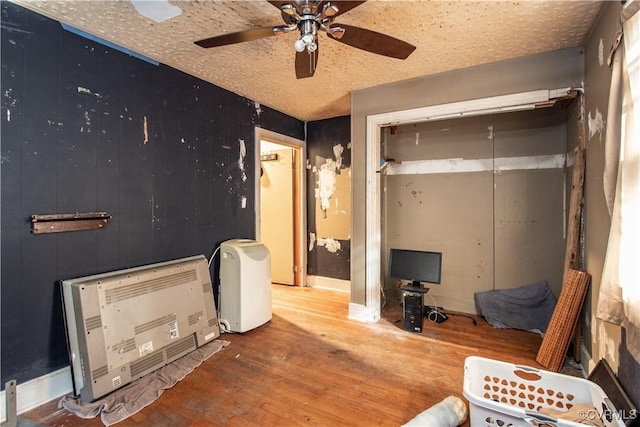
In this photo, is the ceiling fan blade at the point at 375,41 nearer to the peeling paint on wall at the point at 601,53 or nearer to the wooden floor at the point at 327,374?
the peeling paint on wall at the point at 601,53

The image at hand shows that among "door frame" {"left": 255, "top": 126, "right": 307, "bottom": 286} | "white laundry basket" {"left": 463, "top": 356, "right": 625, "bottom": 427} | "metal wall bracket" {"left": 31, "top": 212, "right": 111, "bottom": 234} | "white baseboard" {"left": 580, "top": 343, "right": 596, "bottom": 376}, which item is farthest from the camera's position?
"door frame" {"left": 255, "top": 126, "right": 307, "bottom": 286}

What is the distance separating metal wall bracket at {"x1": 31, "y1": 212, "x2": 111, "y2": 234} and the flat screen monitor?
2.63 m

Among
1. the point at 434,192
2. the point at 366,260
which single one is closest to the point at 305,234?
the point at 366,260

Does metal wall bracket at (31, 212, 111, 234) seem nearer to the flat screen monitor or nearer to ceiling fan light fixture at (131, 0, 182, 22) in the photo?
ceiling fan light fixture at (131, 0, 182, 22)

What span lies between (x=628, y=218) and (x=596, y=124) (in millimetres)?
1047

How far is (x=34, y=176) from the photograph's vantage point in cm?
181

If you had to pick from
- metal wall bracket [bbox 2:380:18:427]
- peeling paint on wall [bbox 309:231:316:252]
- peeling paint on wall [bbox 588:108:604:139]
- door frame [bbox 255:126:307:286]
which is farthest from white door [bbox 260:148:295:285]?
peeling paint on wall [bbox 588:108:604:139]

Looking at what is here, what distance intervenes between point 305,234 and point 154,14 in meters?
3.07

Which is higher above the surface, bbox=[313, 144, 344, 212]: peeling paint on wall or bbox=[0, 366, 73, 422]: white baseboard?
bbox=[313, 144, 344, 212]: peeling paint on wall

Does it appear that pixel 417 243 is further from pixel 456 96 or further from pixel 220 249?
pixel 220 249

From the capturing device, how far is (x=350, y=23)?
1941mm

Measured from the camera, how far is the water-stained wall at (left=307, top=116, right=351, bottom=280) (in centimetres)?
407

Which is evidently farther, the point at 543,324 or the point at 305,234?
the point at 305,234

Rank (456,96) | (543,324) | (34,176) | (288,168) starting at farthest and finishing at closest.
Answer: (288,168) → (543,324) → (456,96) → (34,176)
